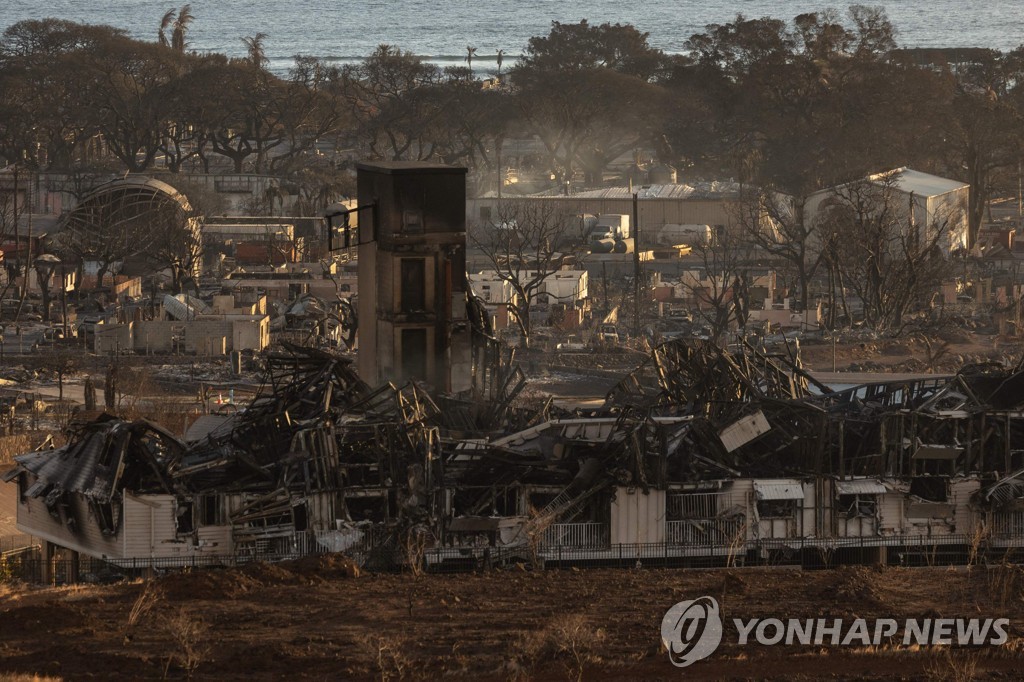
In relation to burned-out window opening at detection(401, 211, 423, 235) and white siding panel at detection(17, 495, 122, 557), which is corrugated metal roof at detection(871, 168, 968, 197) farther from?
white siding panel at detection(17, 495, 122, 557)

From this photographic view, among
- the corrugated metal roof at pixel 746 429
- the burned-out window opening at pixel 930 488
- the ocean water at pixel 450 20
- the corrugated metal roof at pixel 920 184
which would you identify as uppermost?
the ocean water at pixel 450 20

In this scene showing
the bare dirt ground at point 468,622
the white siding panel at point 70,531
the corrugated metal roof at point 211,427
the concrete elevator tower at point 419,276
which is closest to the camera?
the bare dirt ground at point 468,622

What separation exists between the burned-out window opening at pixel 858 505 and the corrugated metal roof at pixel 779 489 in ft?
1.65

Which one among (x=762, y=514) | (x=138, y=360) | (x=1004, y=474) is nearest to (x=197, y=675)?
(x=762, y=514)

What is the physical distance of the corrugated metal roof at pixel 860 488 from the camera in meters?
21.5

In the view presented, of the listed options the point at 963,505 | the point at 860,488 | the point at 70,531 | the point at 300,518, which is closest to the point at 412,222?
the point at 300,518

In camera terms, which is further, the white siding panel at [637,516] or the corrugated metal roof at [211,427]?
the corrugated metal roof at [211,427]

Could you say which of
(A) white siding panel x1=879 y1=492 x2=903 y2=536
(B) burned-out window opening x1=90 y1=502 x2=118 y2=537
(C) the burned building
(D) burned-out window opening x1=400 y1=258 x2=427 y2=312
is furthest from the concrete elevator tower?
(A) white siding panel x1=879 y1=492 x2=903 y2=536

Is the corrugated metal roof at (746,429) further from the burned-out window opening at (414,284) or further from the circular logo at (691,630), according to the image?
the burned-out window opening at (414,284)

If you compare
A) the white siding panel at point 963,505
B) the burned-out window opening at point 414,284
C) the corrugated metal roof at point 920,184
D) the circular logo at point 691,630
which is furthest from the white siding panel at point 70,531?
the corrugated metal roof at point 920,184

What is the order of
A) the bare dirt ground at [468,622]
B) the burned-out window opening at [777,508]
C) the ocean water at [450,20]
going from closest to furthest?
the bare dirt ground at [468,622]
the burned-out window opening at [777,508]
the ocean water at [450,20]

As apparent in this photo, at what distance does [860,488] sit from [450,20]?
490 ft

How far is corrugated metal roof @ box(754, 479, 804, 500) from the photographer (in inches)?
836

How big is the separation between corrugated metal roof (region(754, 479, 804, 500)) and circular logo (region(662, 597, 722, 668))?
275 cm
